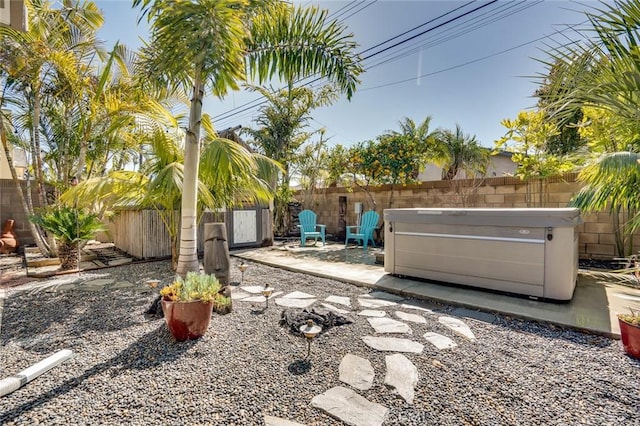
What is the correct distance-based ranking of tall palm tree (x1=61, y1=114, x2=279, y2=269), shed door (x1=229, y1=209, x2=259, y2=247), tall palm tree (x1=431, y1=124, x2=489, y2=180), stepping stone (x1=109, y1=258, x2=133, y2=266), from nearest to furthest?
tall palm tree (x1=61, y1=114, x2=279, y2=269) → stepping stone (x1=109, y1=258, x2=133, y2=266) → shed door (x1=229, y1=209, x2=259, y2=247) → tall palm tree (x1=431, y1=124, x2=489, y2=180)

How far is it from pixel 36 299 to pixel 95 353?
86.5 inches

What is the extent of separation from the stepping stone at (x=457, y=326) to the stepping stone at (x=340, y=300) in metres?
1.02

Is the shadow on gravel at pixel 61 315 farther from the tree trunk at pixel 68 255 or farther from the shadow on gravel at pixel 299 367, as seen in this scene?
the shadow on gravel at pixel 299 367

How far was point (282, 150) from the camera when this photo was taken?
31.9ft

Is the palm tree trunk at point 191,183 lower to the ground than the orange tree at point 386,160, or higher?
lower

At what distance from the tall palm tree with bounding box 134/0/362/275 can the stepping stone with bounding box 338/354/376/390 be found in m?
1.93

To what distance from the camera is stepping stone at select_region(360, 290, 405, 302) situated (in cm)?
371

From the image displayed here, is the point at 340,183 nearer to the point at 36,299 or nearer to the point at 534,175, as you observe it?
the point at 534,175

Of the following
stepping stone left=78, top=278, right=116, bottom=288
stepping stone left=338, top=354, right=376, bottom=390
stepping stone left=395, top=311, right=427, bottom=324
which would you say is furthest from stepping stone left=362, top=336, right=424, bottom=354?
stepping stone left=78, top=278, right=116, bottom=288

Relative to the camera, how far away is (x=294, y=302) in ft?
11.7

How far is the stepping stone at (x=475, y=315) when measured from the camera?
3016mm

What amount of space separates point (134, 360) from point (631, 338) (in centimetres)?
362

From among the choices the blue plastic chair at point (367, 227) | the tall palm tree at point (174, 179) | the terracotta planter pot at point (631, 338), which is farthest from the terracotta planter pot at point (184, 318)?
the blue plastic chair at point (367, 227)

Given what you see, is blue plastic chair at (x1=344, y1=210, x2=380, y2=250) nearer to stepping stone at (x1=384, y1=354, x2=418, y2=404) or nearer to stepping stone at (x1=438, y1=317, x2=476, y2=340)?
stepping stone at (x1=438, y1=317, x2=476, y2=340)
